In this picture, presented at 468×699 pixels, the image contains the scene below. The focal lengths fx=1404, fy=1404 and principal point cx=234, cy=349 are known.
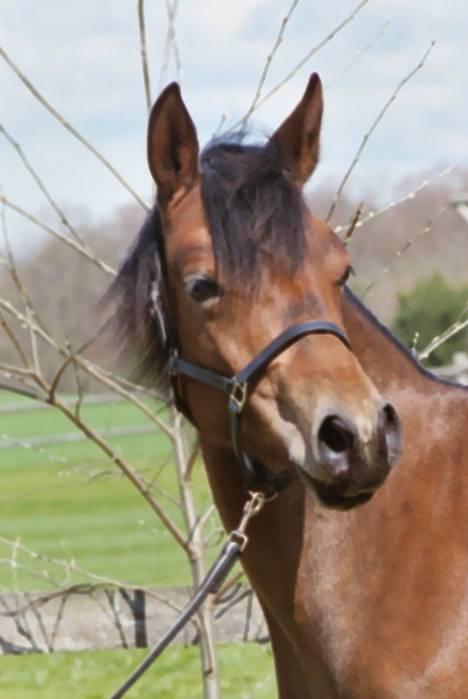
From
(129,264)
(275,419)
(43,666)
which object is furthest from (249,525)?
(43,666)

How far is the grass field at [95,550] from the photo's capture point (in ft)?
21.1

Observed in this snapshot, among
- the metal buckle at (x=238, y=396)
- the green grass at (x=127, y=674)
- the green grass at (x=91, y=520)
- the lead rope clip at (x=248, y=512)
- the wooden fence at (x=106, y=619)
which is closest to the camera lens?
the metal buckle at (x=238, y=396)

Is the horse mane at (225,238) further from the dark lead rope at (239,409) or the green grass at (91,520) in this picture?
the green grass at (91,520)

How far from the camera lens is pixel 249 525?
367 centimetres

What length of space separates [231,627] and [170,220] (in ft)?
8.61

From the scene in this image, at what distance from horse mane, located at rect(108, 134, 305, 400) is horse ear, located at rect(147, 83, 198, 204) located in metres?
0.05

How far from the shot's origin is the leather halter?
335cm

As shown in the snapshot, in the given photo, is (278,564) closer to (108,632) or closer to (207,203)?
(207,203)

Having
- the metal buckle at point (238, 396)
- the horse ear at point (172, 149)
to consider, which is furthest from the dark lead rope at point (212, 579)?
the horse ear at point (172, 149)

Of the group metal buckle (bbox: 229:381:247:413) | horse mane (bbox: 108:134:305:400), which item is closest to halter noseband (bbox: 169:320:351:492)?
metal buckle (bbox: 229:381:247:413)

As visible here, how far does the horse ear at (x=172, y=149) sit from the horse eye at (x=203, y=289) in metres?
0.32

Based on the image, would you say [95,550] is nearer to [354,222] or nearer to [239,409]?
[354,222]

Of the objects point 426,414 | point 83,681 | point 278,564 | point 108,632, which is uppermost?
point 426,414

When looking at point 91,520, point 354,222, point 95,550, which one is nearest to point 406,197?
point 354,222
